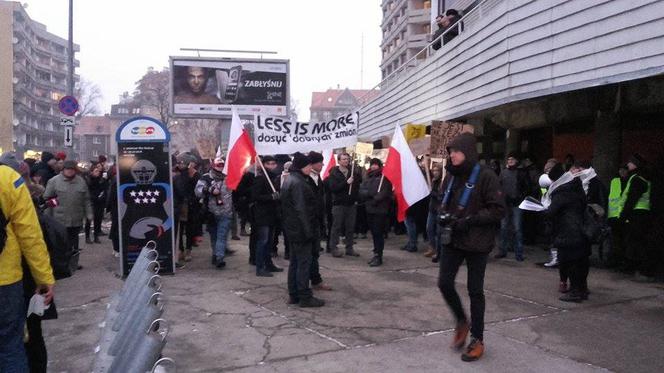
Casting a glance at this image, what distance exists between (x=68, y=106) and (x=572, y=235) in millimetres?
13495

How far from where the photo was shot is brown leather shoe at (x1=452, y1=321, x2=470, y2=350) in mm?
5414

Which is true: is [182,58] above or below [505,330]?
above

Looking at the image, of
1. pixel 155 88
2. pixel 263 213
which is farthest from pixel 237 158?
pixel 155 88

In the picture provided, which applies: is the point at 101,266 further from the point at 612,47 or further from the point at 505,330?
the point at 612,47

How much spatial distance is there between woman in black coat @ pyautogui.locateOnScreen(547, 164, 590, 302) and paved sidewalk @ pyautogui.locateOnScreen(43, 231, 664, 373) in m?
0.29

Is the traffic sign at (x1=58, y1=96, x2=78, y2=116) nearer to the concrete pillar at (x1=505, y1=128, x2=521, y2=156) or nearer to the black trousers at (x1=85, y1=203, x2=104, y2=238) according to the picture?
the black trousers at (x1=85, y1=203, x2=104, y2=238)

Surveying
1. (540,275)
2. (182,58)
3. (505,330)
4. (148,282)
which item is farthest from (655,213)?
(182,58)

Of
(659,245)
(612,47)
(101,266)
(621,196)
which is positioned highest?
(612,47)

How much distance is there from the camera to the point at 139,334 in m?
3.45

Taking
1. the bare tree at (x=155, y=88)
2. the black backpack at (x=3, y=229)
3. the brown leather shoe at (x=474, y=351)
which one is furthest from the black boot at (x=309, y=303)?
the bare tree at (x=155, y=88)

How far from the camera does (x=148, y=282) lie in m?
4.79

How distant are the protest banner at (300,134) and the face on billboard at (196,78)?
14.8 m

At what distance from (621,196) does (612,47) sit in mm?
2271

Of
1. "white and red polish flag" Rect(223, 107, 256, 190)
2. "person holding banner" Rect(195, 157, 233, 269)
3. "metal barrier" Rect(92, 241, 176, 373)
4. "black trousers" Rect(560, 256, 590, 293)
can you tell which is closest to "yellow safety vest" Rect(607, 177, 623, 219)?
"black trousers" Rect(560, 256, 590, 293)
